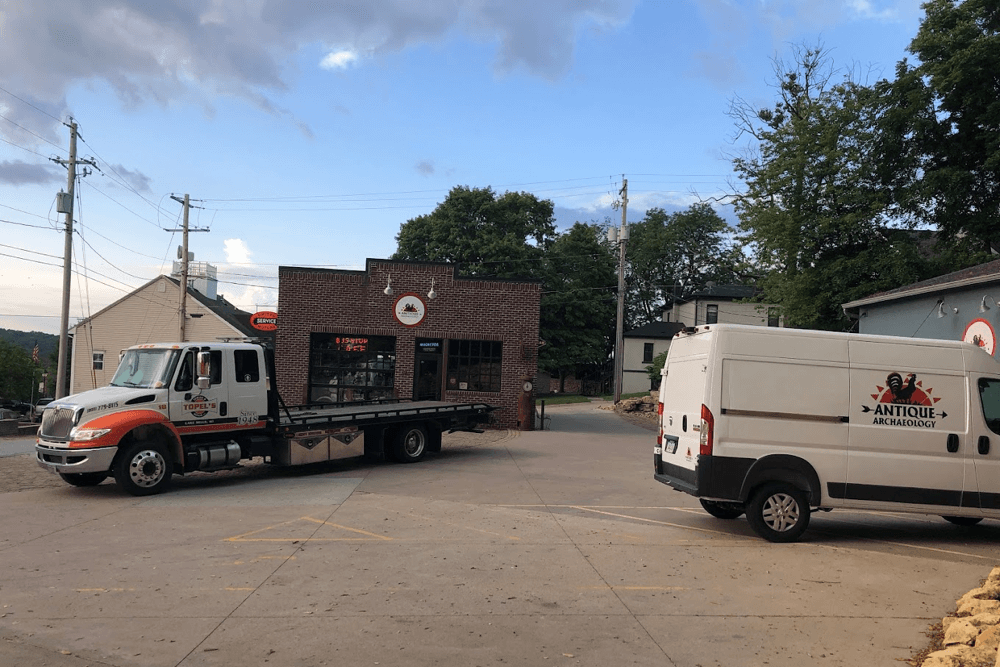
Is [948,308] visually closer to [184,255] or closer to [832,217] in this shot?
[832,217]

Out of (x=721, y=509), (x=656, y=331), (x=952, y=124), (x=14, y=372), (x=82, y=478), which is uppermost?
(x=952, y=124)

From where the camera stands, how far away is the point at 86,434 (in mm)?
11961

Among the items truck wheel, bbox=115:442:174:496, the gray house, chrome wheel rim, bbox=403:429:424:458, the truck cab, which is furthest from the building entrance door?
truck wheel, bbox=115:442:174:496

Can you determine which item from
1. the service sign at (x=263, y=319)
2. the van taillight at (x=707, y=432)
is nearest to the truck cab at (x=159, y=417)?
the van taillight at (x=707, y=432)

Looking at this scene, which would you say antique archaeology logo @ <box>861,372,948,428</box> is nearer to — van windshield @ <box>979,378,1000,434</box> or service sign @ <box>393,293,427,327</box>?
van windshield @ <box>979,378,1000,434</box>

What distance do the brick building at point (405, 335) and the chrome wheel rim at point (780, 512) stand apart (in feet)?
52.6

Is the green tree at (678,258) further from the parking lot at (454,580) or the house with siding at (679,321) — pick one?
the parking lot at (454,580)

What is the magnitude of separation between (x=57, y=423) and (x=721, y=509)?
31.7 feet

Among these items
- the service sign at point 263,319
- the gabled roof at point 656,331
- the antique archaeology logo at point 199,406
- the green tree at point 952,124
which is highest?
the green tree at point 952,124

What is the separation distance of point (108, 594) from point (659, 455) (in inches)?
263

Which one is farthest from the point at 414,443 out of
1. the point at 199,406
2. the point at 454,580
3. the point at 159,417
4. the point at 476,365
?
the point at 454,580

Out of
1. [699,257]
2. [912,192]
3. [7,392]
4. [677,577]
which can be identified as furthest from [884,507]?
[7,392]

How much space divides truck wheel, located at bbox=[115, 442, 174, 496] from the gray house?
14.9 m

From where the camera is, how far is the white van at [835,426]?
9.44 m
